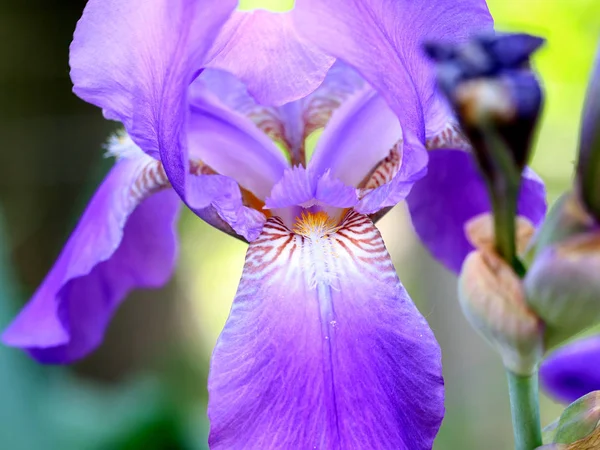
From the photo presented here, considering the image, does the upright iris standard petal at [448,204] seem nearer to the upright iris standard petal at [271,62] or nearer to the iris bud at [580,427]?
the upright iris standard petal at [271,62]

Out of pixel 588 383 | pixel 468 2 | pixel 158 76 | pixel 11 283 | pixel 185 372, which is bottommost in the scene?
pixel 185 372

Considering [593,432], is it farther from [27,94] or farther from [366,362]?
[27,94]

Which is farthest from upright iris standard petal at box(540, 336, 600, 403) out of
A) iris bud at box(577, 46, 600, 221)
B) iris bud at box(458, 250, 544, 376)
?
iris bud at box(577, 46, 600, 221)

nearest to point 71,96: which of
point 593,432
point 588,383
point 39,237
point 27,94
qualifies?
point 27,94

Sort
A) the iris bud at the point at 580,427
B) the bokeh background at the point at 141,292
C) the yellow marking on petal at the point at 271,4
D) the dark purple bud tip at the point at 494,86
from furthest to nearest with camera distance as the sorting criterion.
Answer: the yellow marking on petal at the point at 271,4 < the bokeh background at the point at 141,292 < the iris bud at the point at 580,427 < the dark purple bud tip at the point at 494,86

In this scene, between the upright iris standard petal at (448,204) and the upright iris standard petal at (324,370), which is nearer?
the upright iris standard petal at (324,370)

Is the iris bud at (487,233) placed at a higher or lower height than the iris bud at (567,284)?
lower

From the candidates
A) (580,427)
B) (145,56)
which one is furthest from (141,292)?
→ (580,427)

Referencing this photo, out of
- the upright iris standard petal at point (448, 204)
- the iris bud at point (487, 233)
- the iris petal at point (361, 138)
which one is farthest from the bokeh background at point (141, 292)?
the iris bud at point (487, 233)
